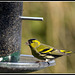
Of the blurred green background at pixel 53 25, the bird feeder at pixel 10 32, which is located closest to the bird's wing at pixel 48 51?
the bird feeder at pixel 10 32

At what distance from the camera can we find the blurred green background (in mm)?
8539

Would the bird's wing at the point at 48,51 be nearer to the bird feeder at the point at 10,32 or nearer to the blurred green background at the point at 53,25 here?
the bird feeder at the point at 10,32

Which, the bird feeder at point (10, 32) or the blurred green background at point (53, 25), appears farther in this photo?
the blurred green background at point (53, 25)

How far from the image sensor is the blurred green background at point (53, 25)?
336 inches

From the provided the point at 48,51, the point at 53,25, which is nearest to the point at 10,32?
the point at 48,51

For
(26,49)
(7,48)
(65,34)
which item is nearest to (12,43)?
(7,48)

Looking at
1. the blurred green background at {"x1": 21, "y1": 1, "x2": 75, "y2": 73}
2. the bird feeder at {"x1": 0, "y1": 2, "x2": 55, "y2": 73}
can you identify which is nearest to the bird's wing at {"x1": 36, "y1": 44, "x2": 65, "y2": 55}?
the bird feeder at {"x1": 0, "y1": 2, "x2": 55, "y2": 73}

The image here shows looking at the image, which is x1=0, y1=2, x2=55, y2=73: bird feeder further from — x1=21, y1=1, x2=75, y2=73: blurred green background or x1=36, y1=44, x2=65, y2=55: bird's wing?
x1=21, y1=1, x2=75, y2=73: blurred green background

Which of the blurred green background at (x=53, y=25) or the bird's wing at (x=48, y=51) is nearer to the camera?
the bird's wing at (x=48, y=51)

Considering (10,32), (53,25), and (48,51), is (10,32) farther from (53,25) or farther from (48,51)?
(53,25)

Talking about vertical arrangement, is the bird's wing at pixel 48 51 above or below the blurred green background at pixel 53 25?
below

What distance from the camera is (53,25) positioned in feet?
28.6

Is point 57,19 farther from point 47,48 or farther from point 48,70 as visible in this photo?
point 47,48

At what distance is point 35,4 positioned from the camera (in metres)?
8.50
